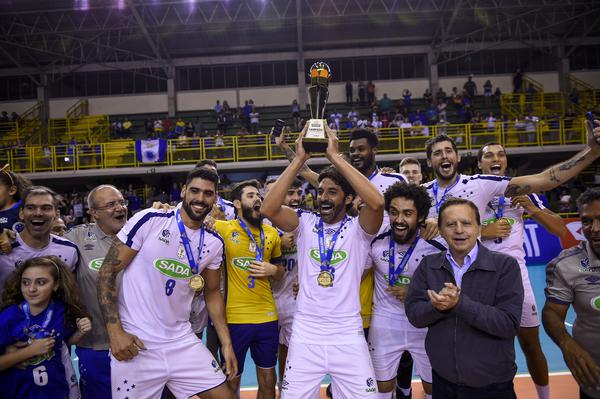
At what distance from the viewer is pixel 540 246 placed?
13.3m

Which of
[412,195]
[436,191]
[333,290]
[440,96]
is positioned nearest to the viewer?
[333,290]

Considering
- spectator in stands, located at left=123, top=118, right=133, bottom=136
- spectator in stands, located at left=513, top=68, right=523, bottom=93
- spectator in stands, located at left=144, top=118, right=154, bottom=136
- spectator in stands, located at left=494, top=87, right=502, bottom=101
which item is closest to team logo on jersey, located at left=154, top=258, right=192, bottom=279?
spectator in stands, located at left=144, top=118, right=154, bottom=136

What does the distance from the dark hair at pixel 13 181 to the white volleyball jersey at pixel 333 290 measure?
3.01 m

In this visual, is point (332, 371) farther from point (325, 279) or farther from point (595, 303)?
point (595, 303)

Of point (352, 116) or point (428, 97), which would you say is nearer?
point (352, 116)

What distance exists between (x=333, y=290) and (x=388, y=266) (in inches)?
25.3

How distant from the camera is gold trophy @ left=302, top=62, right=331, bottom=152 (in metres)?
3.36

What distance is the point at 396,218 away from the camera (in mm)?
3818

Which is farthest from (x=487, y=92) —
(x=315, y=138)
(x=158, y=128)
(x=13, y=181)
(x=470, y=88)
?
(x=13, y=181)

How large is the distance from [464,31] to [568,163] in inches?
972

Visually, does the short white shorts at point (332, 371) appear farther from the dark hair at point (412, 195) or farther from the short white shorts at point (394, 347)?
the dark hair at point (412, 195)

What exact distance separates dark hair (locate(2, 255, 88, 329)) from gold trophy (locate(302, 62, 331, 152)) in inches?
88.4

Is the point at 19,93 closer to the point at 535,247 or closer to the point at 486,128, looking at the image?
the point at 486,128

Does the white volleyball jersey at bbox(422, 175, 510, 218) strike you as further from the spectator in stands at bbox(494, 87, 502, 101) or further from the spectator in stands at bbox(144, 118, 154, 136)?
the spectator in stands at bbox(494, 87, 502, 101)
